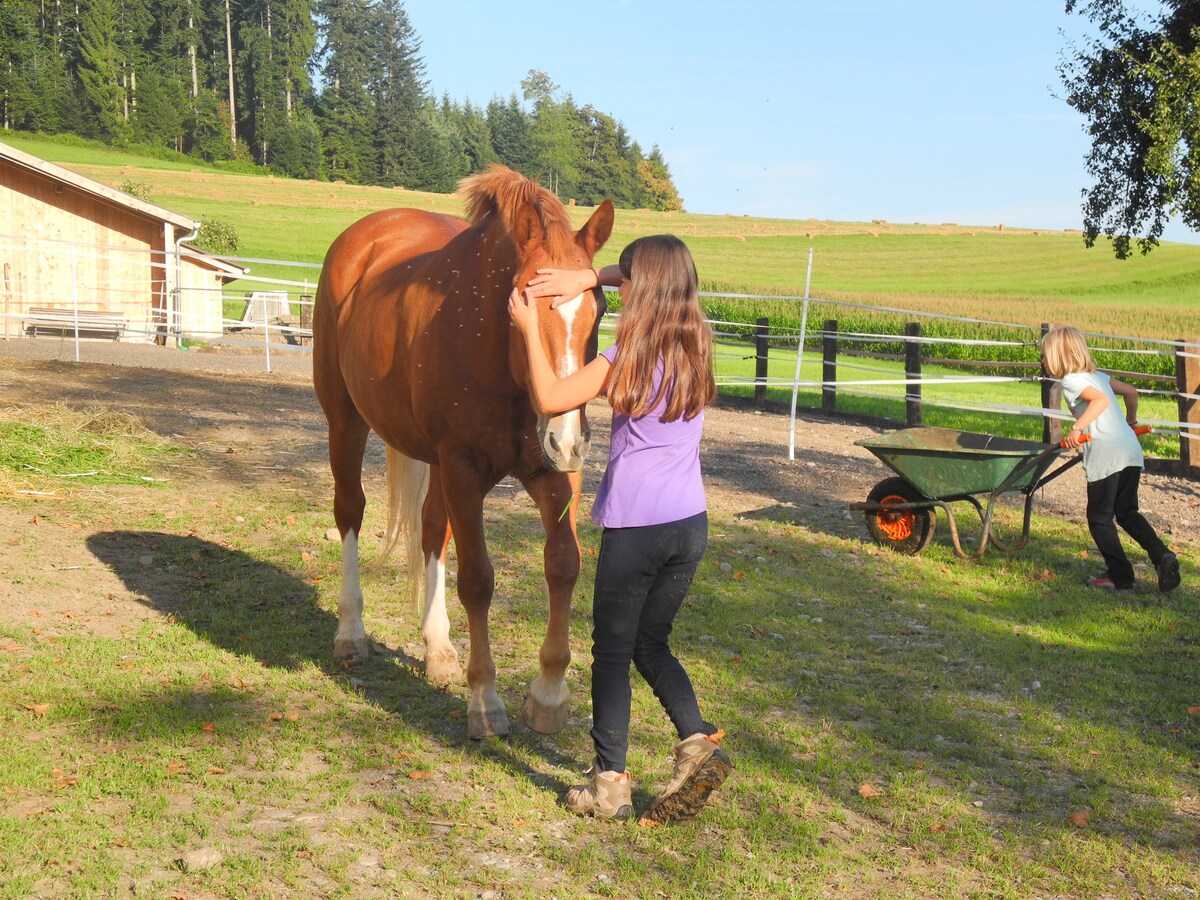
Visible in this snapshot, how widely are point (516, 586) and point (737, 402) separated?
1124 centimetres

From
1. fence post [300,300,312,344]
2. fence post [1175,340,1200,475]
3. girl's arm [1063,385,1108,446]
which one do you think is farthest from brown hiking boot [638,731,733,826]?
fence post [300,300,312,344]

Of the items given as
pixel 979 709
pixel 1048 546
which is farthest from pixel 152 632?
pixel 1048 546

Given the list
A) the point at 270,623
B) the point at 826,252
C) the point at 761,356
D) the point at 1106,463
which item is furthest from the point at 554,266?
the point at 826,252

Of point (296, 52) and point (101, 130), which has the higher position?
point (296, 52)

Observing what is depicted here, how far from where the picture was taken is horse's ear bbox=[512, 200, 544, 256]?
3248mm

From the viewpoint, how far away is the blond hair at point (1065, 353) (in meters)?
6.02

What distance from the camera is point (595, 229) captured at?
334 centimetres

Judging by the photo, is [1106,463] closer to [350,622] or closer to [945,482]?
[945,482]

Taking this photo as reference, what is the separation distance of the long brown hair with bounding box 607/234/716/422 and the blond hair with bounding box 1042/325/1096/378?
3.87 m

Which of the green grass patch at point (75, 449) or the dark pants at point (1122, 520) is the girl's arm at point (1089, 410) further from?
the green grass patch at point (75, 449)

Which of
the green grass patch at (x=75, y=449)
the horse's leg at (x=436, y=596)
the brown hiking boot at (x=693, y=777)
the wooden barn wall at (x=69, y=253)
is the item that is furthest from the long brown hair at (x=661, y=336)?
the wooden barn wall at (x=69, y=253)

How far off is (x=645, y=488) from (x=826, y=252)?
67.3 metres

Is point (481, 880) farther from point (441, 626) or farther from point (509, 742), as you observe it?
point (441, 626)

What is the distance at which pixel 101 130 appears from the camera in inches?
2670
